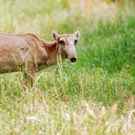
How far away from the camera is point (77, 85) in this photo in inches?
486

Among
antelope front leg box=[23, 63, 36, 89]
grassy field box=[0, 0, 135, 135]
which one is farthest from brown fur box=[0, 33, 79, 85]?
grassy field box=[0, 0, 135, 135]

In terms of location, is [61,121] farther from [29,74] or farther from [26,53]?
[26,53]

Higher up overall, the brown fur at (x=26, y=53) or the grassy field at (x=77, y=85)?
the brown fur at (x=26, y=53)

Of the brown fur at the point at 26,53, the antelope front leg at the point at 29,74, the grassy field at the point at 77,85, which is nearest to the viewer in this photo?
the grassy field at the point at 77,85

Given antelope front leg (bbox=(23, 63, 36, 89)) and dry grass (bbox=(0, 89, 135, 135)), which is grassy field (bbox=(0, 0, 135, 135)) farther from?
antelope front leg (bbox=(23, 63, 36, 89))

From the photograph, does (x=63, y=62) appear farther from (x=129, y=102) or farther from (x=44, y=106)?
(x=44, y=106)

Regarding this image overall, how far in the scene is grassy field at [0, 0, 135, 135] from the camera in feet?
30.2

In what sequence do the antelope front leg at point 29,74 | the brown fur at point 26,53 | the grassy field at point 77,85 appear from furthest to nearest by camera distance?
the brown fur at point 26,53, the antelope front leg at point 29,74, the grassy field at point 77,85

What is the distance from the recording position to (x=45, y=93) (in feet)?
37.8

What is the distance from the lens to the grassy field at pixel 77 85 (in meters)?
9.20

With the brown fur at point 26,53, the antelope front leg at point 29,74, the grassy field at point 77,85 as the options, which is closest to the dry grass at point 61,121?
the grassy field at point 77,85

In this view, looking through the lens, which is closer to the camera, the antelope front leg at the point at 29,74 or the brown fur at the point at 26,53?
the antelope front leg at the point at 29,74

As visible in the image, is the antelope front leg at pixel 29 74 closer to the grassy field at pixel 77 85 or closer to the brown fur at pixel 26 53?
the brown fur at pixel 26 53

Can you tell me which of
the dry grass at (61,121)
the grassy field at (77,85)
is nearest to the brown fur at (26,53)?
the grassy field at (77,85)
